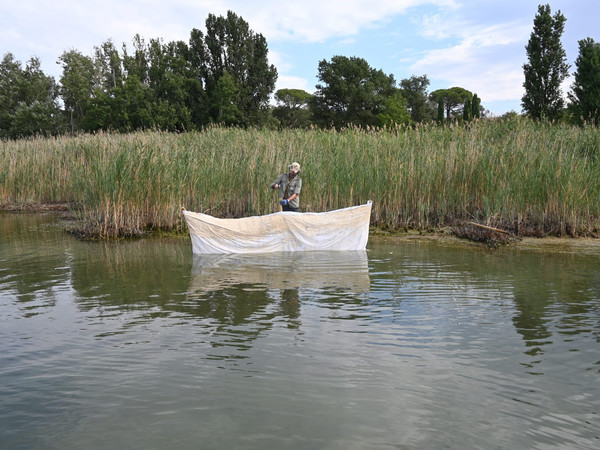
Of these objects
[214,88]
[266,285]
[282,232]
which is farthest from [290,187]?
[214,88]

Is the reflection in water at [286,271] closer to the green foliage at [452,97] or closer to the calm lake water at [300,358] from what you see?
the calm lake water at [300,358]

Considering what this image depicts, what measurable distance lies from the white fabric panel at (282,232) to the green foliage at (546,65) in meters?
24.8

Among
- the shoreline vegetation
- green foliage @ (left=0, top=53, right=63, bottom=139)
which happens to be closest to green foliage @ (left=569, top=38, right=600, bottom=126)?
the shoreline vegetation

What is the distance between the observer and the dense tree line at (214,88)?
29.7 metres

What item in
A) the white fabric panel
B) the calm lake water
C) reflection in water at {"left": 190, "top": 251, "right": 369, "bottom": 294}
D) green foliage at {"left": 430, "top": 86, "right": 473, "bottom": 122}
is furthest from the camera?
green foliage at {"left": 430, "top": 86, "right": 473, "bottom": 122}

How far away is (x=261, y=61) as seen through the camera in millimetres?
45031

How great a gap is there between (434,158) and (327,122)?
40186mm

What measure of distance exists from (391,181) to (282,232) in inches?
128

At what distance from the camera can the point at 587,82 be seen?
27.9 meters

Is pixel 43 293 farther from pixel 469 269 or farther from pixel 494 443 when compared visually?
pixel 469 269

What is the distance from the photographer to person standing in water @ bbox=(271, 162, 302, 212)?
930 centimetres

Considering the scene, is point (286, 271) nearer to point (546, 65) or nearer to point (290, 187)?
point (290, 187)

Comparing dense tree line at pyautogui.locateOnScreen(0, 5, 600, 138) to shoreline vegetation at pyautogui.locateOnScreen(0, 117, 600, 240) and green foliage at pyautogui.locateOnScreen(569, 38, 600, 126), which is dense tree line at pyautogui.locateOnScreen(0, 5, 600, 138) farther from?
shoreline vegetation at pyautogui.locateOnScreen(0, 117, 600, 240)

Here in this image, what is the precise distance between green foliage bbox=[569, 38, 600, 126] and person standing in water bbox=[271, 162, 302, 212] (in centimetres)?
2182
